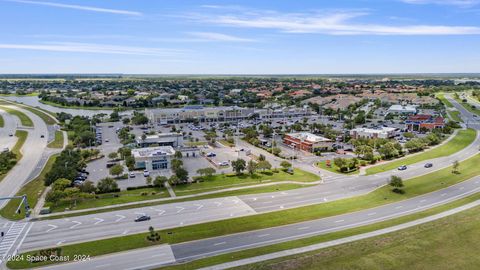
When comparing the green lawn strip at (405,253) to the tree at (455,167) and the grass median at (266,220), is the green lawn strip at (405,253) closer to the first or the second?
the grass median at (266,220)

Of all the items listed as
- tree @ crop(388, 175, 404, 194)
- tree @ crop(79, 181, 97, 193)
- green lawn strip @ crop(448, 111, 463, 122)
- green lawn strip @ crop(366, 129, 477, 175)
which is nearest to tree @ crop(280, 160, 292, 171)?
green lawn strip @ crop(366, 129, 477, 175)

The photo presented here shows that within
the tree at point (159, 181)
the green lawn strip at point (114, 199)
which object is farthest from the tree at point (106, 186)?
the tree at point (159, 181)

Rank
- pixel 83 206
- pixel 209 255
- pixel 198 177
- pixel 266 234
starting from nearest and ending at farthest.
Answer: pixel 209 255 → pixel 266 234 → pixel 83 206 → pixel 198 177

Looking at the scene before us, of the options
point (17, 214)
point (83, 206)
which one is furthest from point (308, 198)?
point (17, 214)

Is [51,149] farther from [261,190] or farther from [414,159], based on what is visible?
[414,159]

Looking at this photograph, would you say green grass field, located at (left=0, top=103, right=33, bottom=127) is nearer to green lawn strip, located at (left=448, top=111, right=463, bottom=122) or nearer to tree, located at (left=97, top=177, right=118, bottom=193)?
tree, located at (left=97, top=177, right=118, bottom=193)

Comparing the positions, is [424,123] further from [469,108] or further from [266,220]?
[266,220]

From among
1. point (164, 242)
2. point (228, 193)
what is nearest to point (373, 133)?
point (228, 193)
